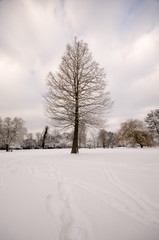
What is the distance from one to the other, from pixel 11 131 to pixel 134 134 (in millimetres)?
30031

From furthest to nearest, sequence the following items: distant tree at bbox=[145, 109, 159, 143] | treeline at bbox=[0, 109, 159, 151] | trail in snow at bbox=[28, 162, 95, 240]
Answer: distant tree at bbox=[145, 109, 159, 143], treeline at bbox=[0, 109, 159, 151], trail in snow at bbox=[28, 162, 95, 240]

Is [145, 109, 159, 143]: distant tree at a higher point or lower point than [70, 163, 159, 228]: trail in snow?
higher

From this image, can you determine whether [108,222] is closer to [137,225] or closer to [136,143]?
[137,225]

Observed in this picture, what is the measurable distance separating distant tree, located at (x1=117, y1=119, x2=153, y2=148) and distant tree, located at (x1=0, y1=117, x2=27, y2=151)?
2560 cm

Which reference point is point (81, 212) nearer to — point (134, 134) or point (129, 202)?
point (129, 202)

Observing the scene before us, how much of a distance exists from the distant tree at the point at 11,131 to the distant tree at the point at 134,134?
25.6m

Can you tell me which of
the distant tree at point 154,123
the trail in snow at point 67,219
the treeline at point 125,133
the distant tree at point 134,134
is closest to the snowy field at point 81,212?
the trail in snow at point 67,219

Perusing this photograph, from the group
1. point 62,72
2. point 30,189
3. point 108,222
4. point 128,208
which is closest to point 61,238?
point 108,222

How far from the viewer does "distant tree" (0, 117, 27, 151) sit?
83.8ft

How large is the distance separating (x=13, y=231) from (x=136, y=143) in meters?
22.7

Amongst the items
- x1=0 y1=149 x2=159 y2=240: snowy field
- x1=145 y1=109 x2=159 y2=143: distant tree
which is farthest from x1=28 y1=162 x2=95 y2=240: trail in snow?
x1=145 y1=109 x2=159 y2=143: distant tree

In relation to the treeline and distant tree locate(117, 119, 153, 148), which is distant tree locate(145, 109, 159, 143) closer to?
the treeline

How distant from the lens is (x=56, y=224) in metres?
1.44

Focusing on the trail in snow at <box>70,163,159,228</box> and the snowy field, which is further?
the trail in snow at <box>70,163,159,228</box>
